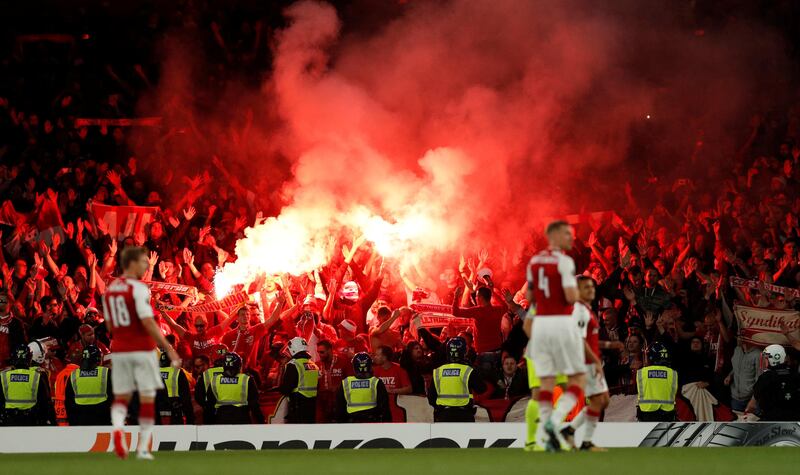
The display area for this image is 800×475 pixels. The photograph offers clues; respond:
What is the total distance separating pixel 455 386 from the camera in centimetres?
1485

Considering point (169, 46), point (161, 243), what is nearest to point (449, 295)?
point (161, 243)

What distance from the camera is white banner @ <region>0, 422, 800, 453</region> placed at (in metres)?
14.2

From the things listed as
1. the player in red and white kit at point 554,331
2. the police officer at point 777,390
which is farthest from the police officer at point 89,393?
the police officer at point 777,390

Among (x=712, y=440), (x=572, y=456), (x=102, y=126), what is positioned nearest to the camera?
(x=572, y=456)

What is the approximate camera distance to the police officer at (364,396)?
49.5 ft

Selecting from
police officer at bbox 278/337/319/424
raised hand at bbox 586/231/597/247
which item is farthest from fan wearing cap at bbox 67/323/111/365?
raised hand at bbox 586/231/597/247

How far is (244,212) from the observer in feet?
71.9

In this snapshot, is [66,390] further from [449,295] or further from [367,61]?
[367,61]

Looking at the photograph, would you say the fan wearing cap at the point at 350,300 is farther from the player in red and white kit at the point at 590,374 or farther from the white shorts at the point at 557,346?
the white shorts at the point at 557,346

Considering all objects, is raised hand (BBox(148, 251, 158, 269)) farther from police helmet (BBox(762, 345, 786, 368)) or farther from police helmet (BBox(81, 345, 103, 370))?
police helmet (BBox(762, 345, 786, 368))

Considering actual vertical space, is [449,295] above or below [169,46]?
below

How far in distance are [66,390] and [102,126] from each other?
436 inches

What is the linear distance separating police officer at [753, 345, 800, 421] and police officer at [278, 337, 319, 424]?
18.6ft

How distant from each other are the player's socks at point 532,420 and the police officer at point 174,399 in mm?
5550
